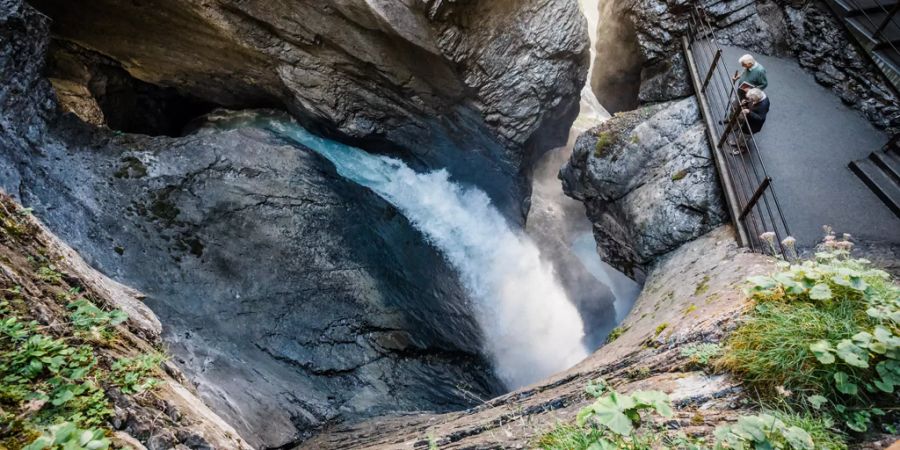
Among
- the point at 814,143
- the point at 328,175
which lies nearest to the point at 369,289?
the point at 328,175

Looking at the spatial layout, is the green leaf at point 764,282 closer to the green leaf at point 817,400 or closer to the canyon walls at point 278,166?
the green leaf at point 817,400

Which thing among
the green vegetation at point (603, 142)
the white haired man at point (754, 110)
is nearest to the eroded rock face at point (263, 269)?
the green vegetation at point (603, 142)

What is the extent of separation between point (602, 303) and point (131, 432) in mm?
17167

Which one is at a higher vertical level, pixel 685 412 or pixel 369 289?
pixel 685 412

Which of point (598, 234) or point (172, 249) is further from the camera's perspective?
point (598, 234)

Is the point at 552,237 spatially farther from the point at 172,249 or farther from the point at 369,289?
the point at 172,249

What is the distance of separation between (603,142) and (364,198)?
7103mm

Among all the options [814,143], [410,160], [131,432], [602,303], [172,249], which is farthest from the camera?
[602,303]

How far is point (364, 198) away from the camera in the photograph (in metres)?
12.7

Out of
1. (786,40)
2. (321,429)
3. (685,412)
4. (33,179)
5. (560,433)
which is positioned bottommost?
(321,429)

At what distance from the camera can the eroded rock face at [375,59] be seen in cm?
1036

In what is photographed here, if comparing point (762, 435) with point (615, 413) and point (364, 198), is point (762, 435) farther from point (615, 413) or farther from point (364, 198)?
point (364, 198)

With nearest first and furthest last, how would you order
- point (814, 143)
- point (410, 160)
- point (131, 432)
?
point (131, 432) < point (814, 143) < point (410, 160)

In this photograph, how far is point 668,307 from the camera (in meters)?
6.48
